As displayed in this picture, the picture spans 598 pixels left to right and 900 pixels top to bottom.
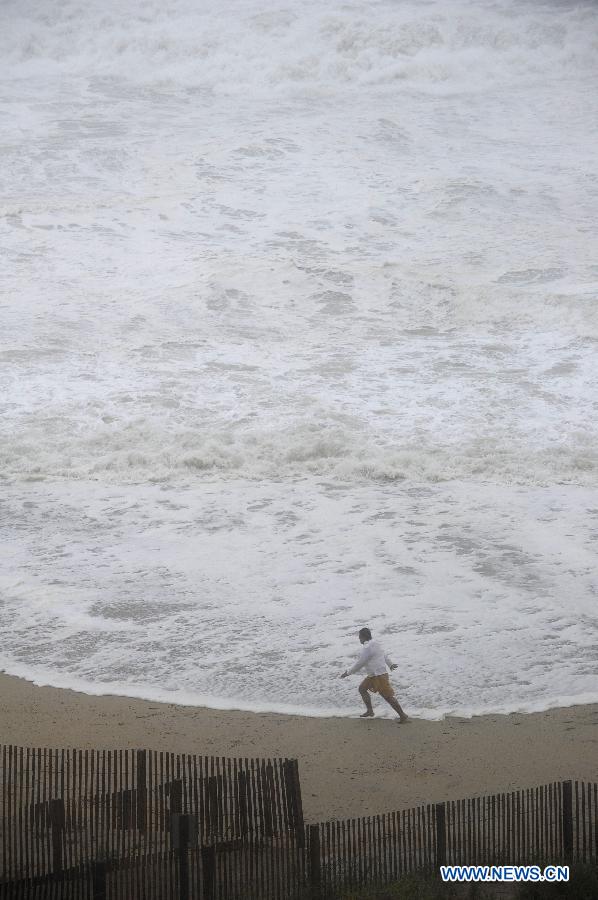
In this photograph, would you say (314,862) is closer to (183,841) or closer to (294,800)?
(294,800)

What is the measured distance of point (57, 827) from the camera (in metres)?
6.31

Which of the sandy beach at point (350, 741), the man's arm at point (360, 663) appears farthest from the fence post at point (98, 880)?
the man's arm at point (360, 663)

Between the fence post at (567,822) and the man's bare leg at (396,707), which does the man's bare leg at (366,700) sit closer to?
the man's bare leg at (396,707)

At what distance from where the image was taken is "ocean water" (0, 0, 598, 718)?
11.2m

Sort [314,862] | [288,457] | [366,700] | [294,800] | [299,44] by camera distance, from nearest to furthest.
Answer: [314,862] → [294,800] → [366,700] → [288,457] → [299,44]

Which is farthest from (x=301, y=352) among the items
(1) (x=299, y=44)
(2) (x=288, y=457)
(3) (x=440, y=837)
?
(1) (x=299, y=44)

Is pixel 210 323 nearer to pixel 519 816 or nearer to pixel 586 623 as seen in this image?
pixel 586 623

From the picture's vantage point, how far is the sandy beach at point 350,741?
8.03 m

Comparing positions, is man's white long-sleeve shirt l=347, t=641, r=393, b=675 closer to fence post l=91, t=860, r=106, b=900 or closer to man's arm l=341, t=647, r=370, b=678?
man's arm l=341, t=647, r=370, b=678

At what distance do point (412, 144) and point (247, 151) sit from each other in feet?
17.0

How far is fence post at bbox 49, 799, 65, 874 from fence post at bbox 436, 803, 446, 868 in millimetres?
2543

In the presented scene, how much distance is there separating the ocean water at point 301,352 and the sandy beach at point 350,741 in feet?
1.31

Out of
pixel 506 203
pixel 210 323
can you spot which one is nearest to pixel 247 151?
pixel 506 203

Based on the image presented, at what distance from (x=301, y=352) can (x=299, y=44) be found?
69.9 ft
